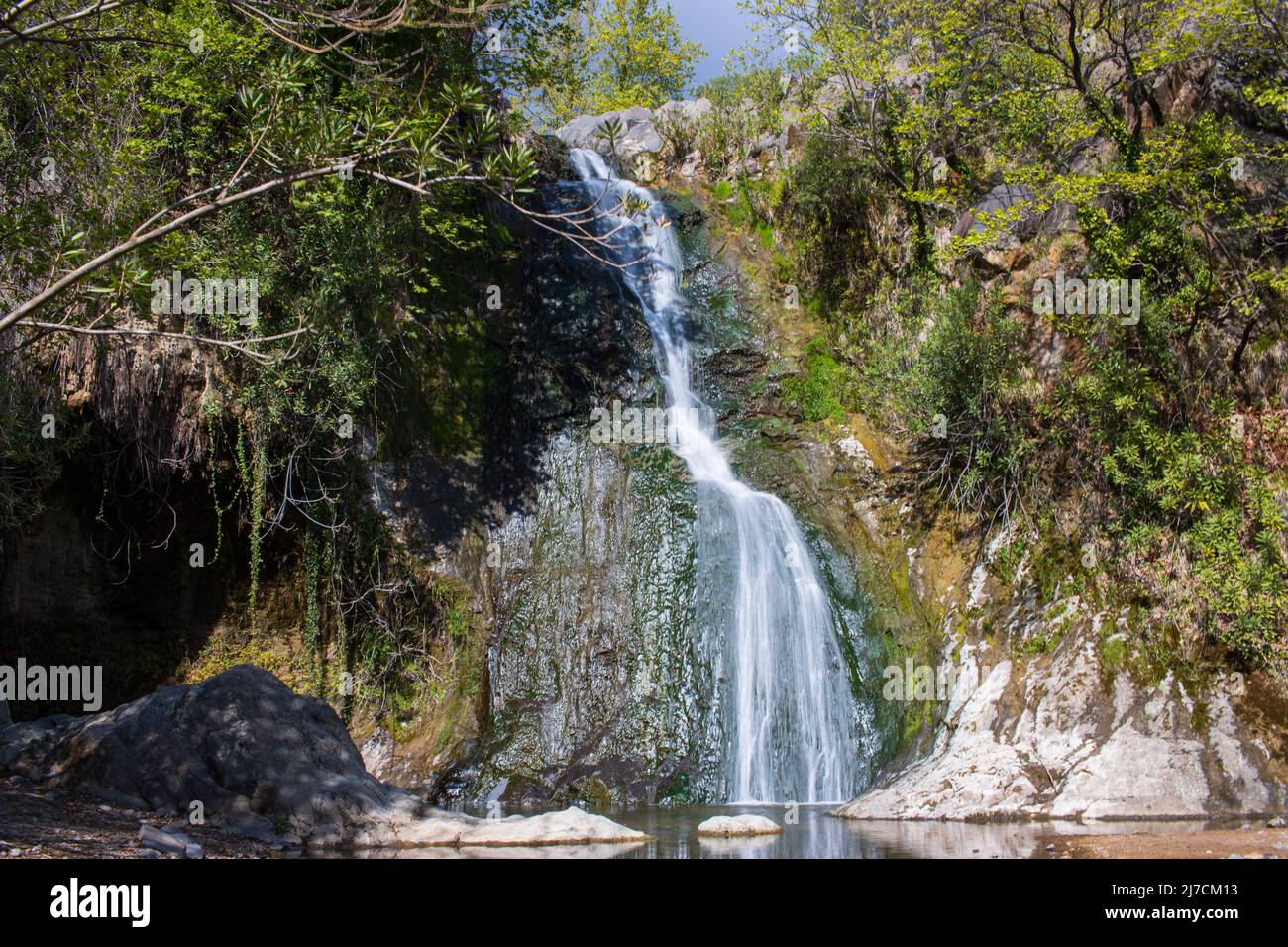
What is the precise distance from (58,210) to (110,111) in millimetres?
1778

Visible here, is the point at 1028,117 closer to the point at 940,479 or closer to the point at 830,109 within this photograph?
the point at 830,109

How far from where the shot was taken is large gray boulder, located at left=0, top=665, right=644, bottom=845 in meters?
8.21

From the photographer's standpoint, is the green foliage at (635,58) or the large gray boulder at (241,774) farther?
the green foliage at (635,58)

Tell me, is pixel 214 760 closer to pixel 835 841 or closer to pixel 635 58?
pixel 835 841

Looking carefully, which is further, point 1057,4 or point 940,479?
point 940,479

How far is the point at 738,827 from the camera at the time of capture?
8969 millimetres

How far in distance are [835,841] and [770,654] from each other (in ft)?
15.0

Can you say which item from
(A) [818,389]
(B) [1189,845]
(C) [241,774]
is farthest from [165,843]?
(A) [818,389]

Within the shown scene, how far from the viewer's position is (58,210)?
41.5ft

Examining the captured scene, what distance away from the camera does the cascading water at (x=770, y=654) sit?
39.4 feet

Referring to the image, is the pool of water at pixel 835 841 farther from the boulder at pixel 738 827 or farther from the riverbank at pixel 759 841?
the boulder at pixel 738 827

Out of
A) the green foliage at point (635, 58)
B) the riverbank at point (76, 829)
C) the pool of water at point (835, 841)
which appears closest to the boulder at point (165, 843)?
the riverbank at point (76, 829)

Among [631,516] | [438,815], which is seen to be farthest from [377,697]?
[438,815]

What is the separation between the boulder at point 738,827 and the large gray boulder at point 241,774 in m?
0.82
